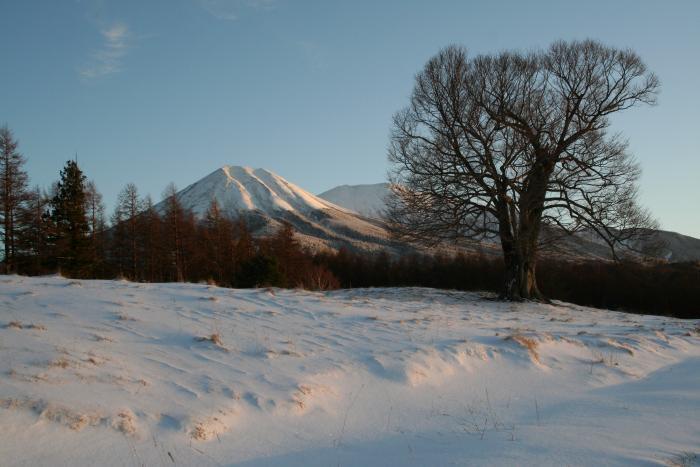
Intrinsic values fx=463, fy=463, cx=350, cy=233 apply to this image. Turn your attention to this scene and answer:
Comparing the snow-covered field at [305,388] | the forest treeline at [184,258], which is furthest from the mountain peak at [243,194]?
the snow-covered field at [305,388]

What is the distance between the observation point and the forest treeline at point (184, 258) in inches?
1072

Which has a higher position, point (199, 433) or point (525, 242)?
point (525, 242)

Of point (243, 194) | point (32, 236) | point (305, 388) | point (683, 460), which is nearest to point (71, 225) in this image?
point (32, 236)

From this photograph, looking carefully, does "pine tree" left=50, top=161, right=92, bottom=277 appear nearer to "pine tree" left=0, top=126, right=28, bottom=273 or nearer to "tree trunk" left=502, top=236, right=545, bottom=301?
"pine tree" left=0, top=126, right=28, bottom=273

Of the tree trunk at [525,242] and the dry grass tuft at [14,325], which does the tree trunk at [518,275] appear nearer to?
the tree trunk at [525,242]

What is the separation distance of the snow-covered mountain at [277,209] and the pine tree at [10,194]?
71811 mm

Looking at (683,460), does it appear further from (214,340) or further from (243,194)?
(243,194)

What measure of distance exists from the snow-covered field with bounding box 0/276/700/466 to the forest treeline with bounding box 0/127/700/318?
633 inches

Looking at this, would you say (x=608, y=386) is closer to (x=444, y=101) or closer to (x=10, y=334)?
(x=10, y=334)

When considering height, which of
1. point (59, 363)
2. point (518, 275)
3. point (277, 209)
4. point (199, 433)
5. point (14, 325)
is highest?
point (277, 209)

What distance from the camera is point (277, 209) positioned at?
160m

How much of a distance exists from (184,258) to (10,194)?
52.2ft

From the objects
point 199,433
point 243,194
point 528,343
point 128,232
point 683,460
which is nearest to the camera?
point 683,460

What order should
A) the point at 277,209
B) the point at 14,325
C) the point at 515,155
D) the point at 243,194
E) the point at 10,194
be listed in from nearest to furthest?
the point at 14,325, the point at 515,155, the point at 10,194, the point at 277,209, the point at 243,194
